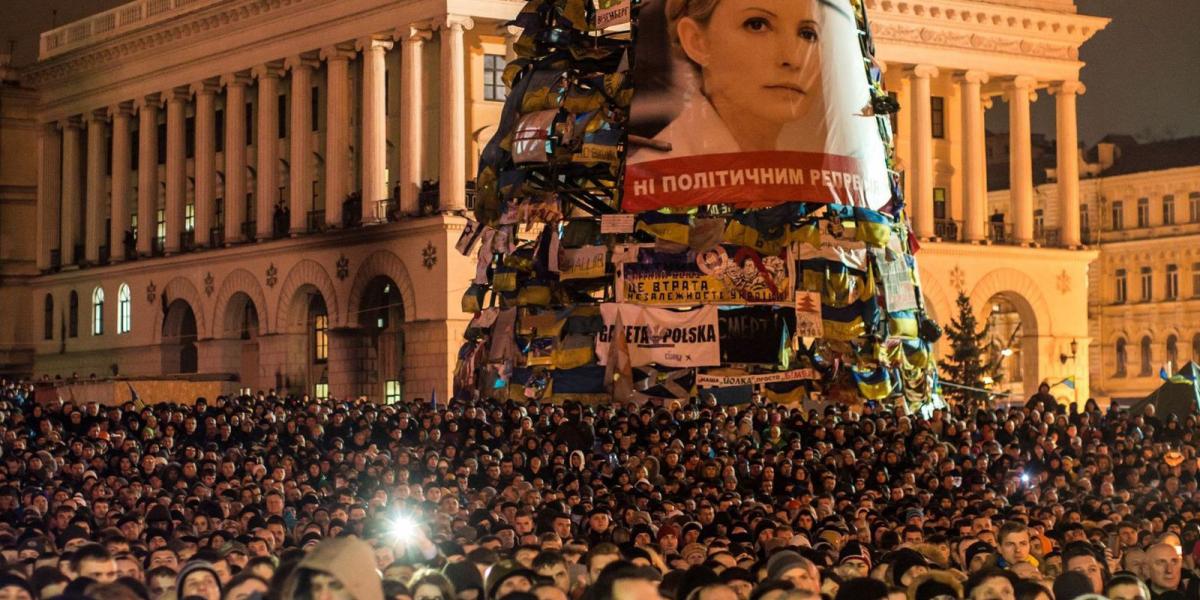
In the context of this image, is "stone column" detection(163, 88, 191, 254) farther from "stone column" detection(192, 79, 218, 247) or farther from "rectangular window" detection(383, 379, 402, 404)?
"rectangular window" detection(383, 379, 402, 404)

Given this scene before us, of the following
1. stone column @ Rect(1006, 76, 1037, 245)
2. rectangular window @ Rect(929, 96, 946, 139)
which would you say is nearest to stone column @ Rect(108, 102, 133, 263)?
rectangular window @ Rect(929, 96, 946, 139)

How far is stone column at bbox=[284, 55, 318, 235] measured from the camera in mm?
74812

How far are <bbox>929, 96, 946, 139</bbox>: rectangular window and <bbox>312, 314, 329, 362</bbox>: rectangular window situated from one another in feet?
79.9

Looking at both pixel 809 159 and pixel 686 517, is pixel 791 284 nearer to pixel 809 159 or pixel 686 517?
pixel 809 159

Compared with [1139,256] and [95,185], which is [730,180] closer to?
[95,185]

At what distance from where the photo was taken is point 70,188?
296ft

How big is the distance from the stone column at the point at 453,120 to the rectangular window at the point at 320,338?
8.41 meters

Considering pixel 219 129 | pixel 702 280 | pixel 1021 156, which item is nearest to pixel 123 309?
pixel 219 129

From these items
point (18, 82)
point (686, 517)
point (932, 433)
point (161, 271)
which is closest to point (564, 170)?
point (932, 433)

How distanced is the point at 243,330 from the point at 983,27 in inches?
1110

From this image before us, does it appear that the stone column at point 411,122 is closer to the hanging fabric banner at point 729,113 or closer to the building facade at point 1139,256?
the hanging fabric banner at point 729,113

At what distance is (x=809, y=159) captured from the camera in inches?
1385

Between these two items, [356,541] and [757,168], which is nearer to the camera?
[356,541]

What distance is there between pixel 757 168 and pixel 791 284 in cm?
270
